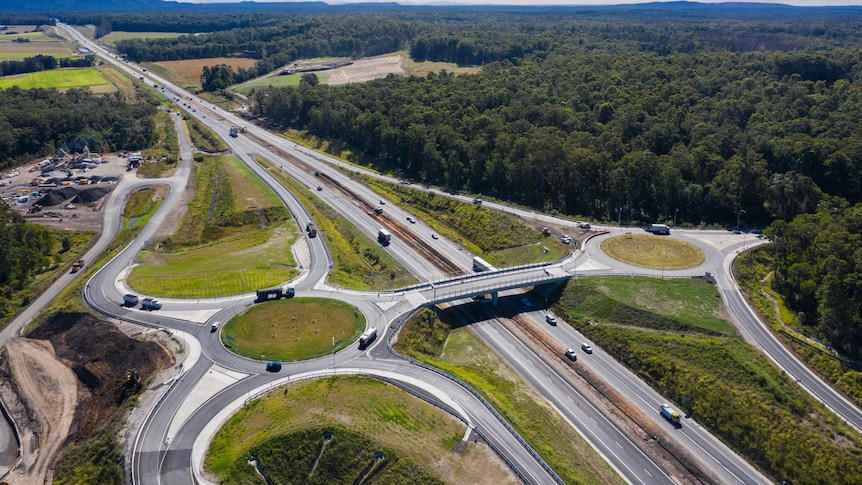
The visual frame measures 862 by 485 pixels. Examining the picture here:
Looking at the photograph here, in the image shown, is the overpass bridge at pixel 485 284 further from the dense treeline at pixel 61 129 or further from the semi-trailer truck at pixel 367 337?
the dense treeline at pixel 61 129

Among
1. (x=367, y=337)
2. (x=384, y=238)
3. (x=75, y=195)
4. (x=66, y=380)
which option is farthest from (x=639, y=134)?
(x=75, y=195)

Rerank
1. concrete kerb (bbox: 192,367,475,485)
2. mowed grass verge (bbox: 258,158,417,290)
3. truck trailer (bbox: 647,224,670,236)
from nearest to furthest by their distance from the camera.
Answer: concrete kerb (bbox: 192,367,475,485) → mowed grass verge (bbox: 258,158,417,290) → truck trailer (bbox: 647,224,670,236)

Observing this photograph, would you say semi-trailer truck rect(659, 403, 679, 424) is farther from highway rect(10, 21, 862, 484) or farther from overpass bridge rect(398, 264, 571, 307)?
overpass bridge rect(398, 264, 571, 307)

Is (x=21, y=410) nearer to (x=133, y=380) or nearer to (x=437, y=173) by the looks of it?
(x=133, y=380)

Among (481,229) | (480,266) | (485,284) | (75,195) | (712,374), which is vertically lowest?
(75,195)

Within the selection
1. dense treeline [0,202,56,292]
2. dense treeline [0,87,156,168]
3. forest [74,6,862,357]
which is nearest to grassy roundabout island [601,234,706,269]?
forest [74,6,862,357]

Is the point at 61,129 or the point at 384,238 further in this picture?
the point at 61,129

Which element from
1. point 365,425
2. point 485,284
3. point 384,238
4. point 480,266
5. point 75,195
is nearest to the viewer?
point 365,425

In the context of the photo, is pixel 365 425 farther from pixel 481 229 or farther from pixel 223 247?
pixel 481 229

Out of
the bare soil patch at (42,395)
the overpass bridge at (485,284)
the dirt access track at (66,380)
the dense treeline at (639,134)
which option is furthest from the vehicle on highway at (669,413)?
the bare soil patch at (42,395)
